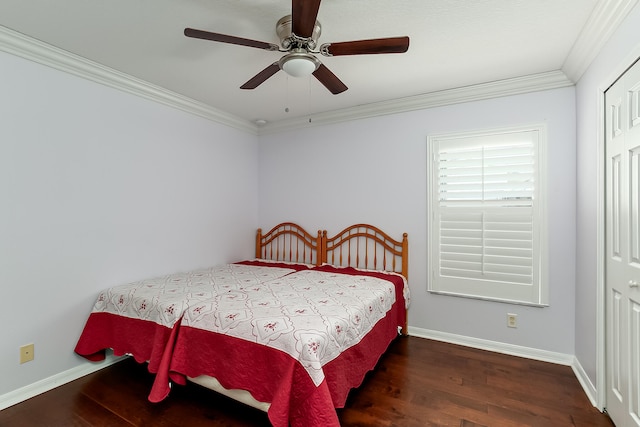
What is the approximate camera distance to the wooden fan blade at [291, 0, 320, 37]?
4.54 ft

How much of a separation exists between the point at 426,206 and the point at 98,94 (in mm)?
3116

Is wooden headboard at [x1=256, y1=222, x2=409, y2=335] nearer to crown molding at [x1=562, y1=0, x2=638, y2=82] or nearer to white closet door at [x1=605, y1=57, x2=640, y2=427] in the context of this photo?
white closet door at [x1=605, y1=57, x2=640, y2=427]

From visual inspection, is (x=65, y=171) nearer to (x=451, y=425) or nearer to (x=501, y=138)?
(x=451, y=425)

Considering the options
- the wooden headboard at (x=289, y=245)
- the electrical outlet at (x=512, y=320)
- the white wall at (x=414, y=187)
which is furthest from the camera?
the wooden headboard at (x=289, y=245)

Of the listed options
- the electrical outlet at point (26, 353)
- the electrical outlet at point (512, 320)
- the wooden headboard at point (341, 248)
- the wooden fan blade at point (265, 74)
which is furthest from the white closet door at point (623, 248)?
the electrical outlet at point (26, 353)

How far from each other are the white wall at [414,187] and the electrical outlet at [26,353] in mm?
Result: 2556

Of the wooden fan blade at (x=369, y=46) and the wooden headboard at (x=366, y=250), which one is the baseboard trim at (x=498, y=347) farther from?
the wooden fan blade at (x=369, y=46)

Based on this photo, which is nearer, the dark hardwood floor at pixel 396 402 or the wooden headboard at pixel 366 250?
the dark hardwood floor at pixel 396 402

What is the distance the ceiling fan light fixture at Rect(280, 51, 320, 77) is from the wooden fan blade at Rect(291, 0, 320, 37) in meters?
0.13

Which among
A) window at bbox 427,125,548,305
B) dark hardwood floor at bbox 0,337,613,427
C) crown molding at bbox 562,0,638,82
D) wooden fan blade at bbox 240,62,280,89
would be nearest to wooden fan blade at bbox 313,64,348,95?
wooden fan blade at bbox 240,62,280,89

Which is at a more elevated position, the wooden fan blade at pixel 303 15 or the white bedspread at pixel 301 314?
the wooden fan blade at pixel 303 15

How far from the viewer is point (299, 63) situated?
1.80 m

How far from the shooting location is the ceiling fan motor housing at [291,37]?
5.67ft

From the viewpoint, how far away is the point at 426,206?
10.2ft
